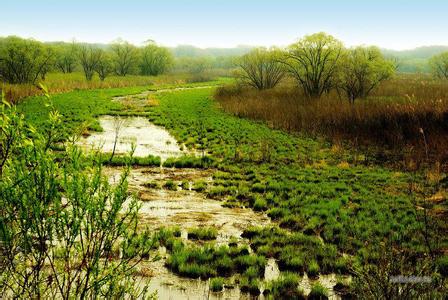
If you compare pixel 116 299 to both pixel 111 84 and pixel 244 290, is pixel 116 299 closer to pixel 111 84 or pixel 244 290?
pixel 244 290

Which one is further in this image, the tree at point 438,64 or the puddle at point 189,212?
the tree at point 438,64

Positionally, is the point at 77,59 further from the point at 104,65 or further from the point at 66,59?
the point at 104,65

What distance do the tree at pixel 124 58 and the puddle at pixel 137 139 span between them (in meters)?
49.4

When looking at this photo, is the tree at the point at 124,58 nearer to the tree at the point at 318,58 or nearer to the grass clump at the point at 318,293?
the tree at the point at 318,58

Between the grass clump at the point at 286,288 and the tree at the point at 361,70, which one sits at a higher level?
the tree at the point at 361,70

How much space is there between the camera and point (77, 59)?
63500 millimetres

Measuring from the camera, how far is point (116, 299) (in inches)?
128

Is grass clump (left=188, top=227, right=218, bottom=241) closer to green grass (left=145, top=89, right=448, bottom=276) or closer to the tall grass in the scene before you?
green grass (left=145, top=89, right=448, bottom=276)

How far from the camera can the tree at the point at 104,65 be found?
195ft

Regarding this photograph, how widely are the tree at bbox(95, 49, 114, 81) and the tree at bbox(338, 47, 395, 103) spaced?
4031cm

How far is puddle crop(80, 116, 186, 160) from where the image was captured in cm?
1395

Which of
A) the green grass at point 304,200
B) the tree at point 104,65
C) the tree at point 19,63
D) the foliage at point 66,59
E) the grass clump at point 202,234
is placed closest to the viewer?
the green grass at point 304,200

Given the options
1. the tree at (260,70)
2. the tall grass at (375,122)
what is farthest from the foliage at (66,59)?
the tall grass at (375,122)

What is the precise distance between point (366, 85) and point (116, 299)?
1229 inches
